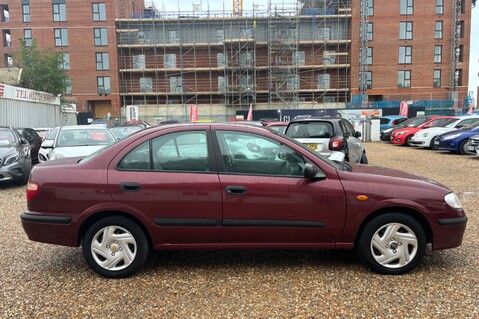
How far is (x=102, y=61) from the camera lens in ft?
149

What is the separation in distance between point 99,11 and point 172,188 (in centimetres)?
4708

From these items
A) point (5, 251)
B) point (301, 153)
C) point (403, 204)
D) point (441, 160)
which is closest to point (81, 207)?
point (5, 251)

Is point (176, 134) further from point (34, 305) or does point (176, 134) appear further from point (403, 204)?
point (403, 204)

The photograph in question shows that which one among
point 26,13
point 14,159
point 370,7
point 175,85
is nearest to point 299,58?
point 370,7

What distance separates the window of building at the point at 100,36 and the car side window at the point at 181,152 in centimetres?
4555

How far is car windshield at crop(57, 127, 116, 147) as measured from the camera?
9648mm

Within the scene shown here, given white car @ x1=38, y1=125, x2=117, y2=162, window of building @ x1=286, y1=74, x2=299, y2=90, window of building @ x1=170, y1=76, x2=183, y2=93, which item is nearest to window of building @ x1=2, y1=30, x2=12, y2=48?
window of building @ x1=170, y1=76, x2=183, y2=93

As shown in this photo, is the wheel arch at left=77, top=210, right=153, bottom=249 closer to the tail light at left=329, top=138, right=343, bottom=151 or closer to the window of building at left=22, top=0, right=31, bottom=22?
the tail light at left=329, top=138, right=343, bottom=151

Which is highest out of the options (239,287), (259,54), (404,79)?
(259,54)

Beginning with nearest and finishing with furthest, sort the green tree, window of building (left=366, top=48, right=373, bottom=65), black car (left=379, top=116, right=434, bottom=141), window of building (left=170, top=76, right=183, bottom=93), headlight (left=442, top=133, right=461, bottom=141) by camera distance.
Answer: headlight (left=442, top=133, right=461, bottom=141)
black car (left=379, top=116, right=434, bottom=141)
the green tree
window of building (left=366, top=48, right=373, bottom=65)
window of building (left=170, top=76, right=183, bottom=93)

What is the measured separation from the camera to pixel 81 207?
3738 mm

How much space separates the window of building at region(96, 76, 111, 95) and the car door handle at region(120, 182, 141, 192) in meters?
44.7

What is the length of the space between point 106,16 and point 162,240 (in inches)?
1835

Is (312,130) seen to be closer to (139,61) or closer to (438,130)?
(438,130)
